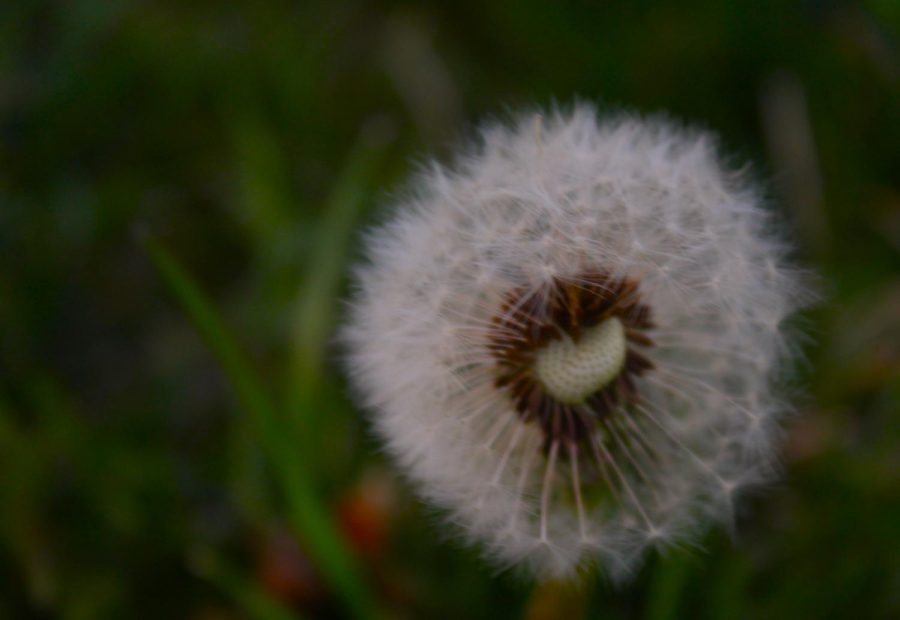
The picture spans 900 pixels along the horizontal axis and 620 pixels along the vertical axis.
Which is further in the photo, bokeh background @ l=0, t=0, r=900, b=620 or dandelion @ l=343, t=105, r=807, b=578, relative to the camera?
bokeh background @ l=0, t=0, r=900, b=620

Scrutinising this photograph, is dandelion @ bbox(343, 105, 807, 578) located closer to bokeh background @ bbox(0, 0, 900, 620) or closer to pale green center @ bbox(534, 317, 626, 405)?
pale green center @ bbox(534, 317, 626, 405)

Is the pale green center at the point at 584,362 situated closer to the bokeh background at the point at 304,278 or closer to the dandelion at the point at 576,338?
the dandelion at the point at 576,338

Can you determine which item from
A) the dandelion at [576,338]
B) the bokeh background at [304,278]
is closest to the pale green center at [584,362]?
the dandelion at [576,338]

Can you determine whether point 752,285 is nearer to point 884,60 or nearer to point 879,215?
point 879,215

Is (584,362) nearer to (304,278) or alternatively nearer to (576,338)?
(576,338)

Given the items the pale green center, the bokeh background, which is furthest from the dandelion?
the bokeh background

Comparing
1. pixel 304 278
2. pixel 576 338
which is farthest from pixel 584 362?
pixel 304 278

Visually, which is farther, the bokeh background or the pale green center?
the bokeh background
